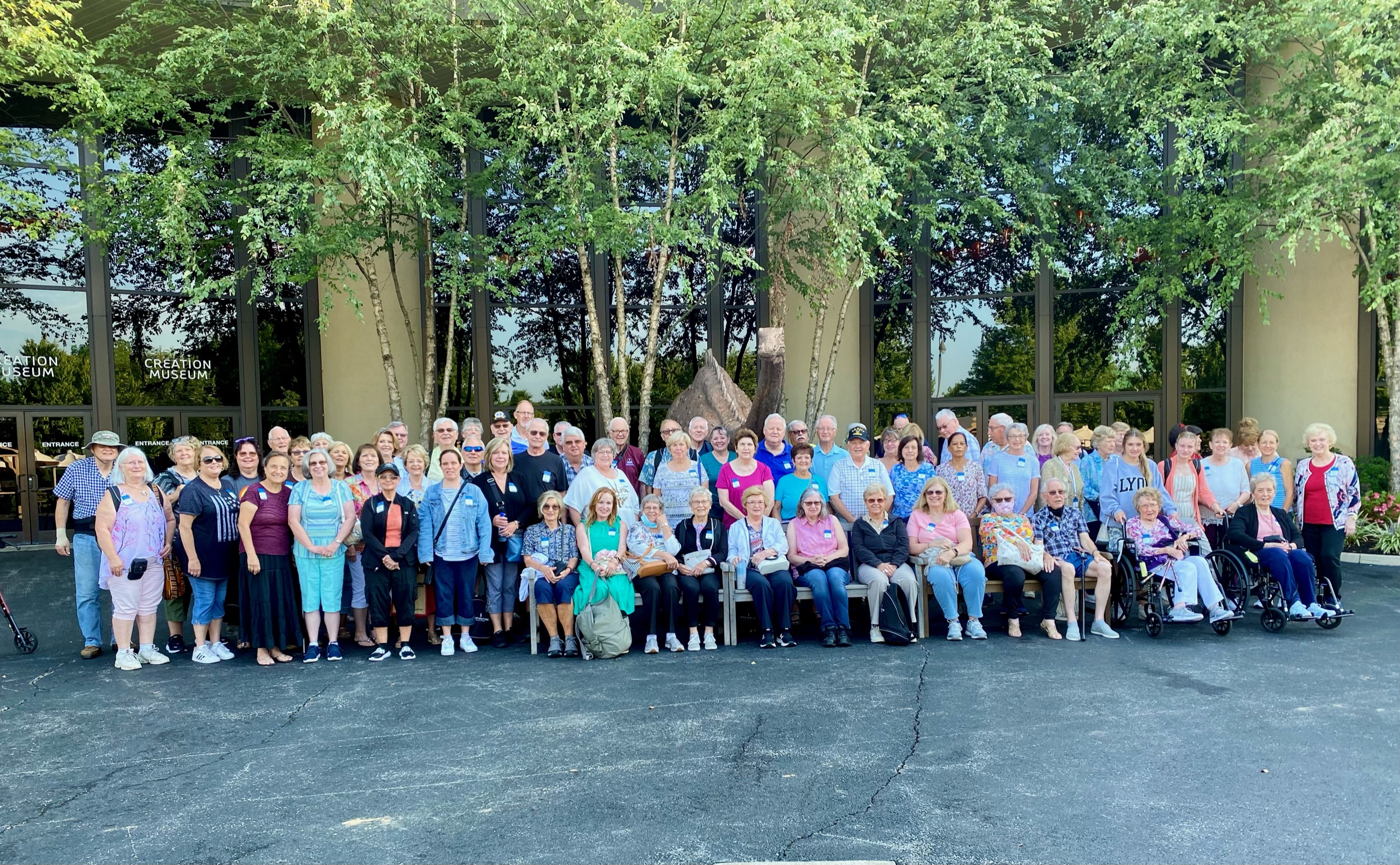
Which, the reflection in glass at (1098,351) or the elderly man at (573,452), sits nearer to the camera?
the elderly man at (573,452)

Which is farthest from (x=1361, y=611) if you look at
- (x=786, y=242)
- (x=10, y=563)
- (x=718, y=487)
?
(x=10, y=563)

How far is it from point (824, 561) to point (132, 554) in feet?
16.2

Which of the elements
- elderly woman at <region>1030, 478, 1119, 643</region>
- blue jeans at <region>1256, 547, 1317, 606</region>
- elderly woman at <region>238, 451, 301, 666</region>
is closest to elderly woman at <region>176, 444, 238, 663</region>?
elderly woman at <region>238, 451, 301, 666</region>

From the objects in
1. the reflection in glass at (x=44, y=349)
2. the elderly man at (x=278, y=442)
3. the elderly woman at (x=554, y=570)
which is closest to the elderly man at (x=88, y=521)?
the elderly man at (x=278, y=442)

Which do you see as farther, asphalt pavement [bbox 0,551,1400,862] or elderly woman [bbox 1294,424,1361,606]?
elderly woman [bbox 1294,424,1361,606]

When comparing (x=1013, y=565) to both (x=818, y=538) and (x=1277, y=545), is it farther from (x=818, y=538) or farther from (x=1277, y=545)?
(x=1277, y=545)

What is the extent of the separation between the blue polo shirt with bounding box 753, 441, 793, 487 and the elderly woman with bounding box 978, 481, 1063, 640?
1.62 m

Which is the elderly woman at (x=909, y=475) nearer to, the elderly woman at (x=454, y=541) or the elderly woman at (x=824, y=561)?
the elderly woman at (x=824, y=561)

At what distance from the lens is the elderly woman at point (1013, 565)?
23.1 ft

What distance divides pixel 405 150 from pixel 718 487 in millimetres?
6287

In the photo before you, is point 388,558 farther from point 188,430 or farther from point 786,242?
point 188,430

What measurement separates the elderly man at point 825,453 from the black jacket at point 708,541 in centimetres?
119

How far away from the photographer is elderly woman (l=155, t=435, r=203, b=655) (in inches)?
275

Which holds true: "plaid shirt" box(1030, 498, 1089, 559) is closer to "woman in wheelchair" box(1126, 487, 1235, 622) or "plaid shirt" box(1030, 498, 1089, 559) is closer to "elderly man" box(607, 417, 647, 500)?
"woman in wheelchair" box(1126, 487, 1235, 622)
